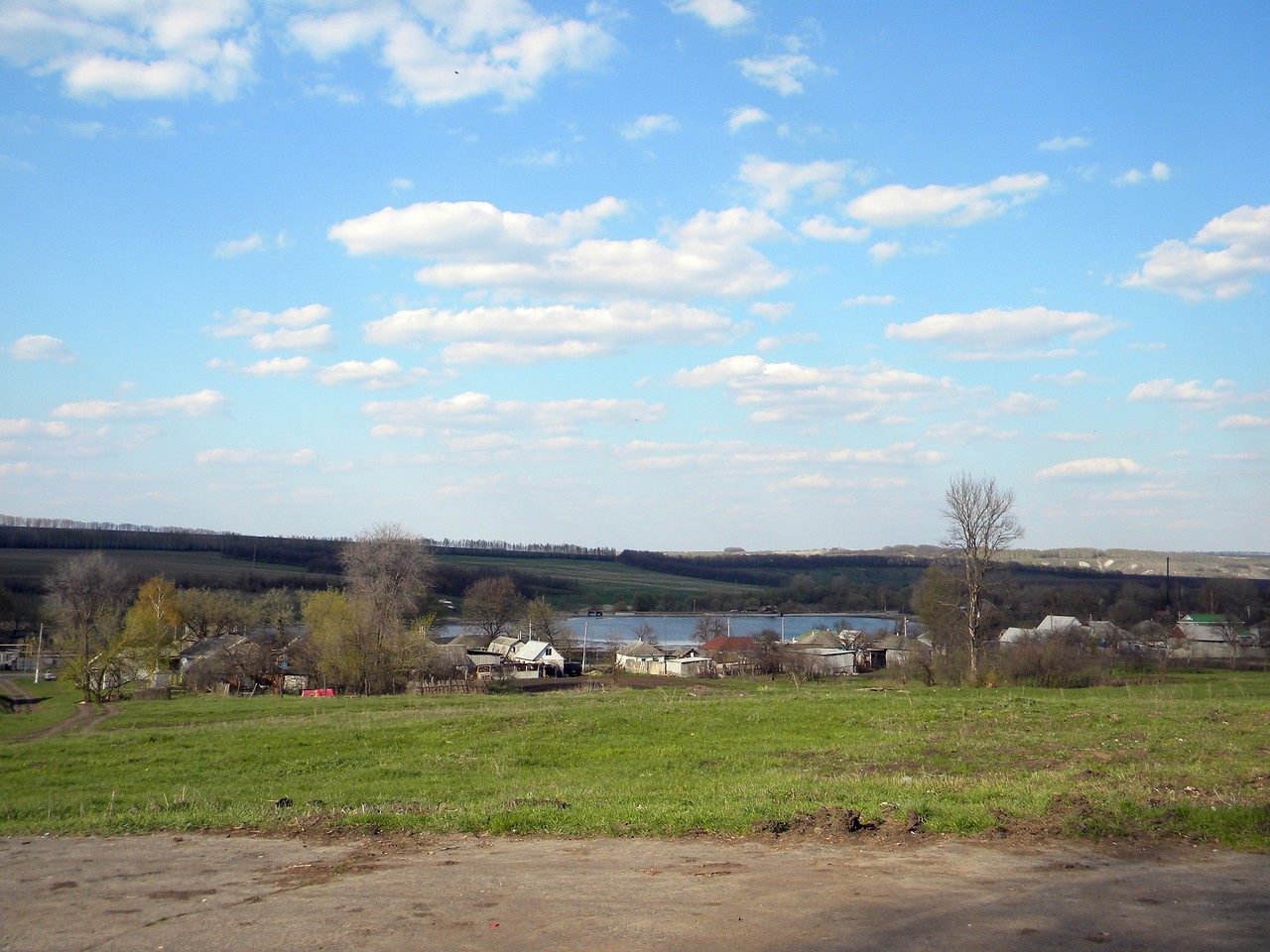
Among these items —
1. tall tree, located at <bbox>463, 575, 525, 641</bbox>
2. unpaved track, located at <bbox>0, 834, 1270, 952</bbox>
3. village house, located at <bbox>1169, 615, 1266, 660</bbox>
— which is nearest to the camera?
Answer: unpaved track, located at <bbox>0, 834, 1270, 952</bbox>

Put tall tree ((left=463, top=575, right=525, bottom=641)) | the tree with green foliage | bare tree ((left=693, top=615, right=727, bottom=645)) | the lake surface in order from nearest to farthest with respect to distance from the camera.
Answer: the tree with green foliage
tall tree ((left=463, top=575, right=525, bottom=641))
bare tree ((left=693, top=615, right=727, bottom=645))
the lake surface

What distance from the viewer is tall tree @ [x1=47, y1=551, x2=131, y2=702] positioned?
49.4m

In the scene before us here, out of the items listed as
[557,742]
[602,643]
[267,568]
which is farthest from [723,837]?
[267,568]

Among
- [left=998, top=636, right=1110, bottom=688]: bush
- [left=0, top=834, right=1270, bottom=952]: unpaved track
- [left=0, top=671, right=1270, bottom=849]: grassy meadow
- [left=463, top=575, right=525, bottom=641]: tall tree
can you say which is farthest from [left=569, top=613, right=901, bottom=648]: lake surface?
[left=0, top=834, right=1270, bottom=952]: unpaved track

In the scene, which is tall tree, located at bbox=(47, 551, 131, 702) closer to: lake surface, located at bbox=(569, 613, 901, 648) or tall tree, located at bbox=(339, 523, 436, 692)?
tall tree, located at bbox=(339, 523, 436, 692)

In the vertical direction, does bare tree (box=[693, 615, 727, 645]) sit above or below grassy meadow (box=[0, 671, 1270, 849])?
below

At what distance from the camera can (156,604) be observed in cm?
7181

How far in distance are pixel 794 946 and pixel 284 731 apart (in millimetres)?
21330

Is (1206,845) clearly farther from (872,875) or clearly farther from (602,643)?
(602,643)

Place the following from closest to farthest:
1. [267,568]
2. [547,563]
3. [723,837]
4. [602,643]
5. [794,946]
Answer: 1. [794,946]
2. [723,837]
3. [602,643]
4. [267,568]
5. [547,563]

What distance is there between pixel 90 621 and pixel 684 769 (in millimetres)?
53318

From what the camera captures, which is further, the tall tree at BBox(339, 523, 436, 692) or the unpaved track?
the tall tree at BBox(339, 523, 436, 692)

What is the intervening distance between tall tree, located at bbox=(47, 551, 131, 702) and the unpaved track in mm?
44450

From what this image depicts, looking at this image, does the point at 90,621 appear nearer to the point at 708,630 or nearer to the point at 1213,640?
the point at 708,630
